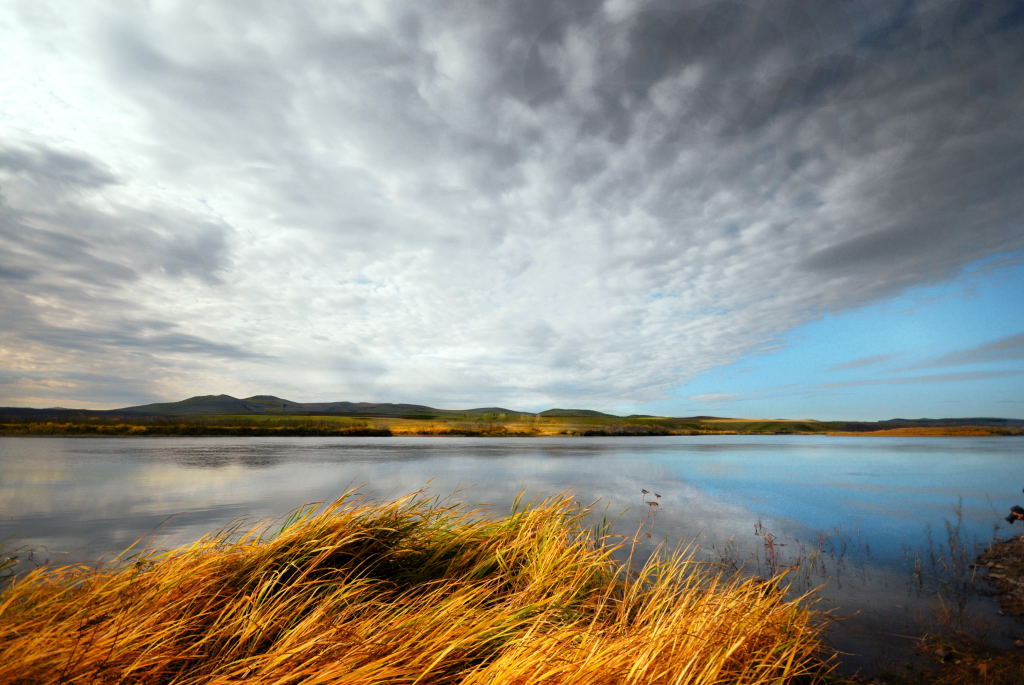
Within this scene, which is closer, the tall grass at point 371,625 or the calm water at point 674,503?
the tall grass at point 371,625

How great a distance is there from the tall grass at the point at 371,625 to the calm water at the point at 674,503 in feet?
5.68

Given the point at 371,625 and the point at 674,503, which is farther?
the point at 674,503

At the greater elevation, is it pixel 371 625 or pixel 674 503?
pixel 371 625

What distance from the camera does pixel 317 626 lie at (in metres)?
3.04

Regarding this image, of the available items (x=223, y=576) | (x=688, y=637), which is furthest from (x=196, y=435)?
(x=688, y=637)

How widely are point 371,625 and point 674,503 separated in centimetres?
1224

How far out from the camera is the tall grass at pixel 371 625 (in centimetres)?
265

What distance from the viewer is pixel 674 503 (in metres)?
13.6

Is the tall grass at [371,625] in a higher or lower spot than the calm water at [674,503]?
higher

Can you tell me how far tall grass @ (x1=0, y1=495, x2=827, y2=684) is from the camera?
2.65m

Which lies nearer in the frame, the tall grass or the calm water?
the tall grass

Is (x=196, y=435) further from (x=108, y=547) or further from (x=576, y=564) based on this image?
(x=576, y=564)

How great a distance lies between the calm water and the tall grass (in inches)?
68.2

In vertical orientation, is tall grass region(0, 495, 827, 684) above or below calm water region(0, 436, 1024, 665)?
above
